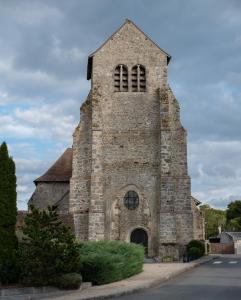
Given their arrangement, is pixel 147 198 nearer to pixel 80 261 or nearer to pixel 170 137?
pixel 170 137

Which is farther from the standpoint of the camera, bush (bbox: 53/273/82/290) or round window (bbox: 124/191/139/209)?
round window (bbox: 124/191/139/209)

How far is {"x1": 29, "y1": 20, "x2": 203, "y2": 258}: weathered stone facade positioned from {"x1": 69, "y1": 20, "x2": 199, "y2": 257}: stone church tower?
0.07m

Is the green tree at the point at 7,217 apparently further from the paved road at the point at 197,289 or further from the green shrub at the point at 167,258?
the green shrub at the point at 167,258

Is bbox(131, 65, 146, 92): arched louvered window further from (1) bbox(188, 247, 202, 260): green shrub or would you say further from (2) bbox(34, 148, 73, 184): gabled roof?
(1) bbox(188, 247, 202, 260): green shrub

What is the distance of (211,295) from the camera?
527 inches

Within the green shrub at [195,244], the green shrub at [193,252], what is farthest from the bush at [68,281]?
the green shrub at [195,244]

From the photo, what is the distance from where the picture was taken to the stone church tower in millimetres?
30172

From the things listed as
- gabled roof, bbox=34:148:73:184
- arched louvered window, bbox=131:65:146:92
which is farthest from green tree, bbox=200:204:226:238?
arched louvered window, bbox=131:65:146:92

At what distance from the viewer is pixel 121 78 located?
3316 centimetres

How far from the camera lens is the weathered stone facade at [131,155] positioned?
30.2 m

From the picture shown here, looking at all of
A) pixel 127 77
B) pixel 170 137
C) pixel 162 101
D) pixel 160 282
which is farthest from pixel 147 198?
pixel 160 282

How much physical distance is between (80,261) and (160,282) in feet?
11.5

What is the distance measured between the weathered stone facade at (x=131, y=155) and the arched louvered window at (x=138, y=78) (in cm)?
7

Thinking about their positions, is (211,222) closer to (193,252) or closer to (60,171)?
(60,171)
